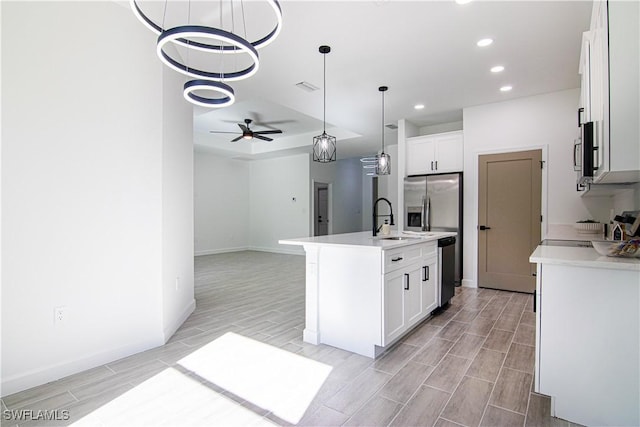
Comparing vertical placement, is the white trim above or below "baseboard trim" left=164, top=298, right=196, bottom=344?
above

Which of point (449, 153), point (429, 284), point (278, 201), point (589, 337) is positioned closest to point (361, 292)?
point (429, 284)

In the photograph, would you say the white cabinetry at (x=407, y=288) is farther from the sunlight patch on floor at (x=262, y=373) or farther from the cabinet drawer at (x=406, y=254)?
the sunlight patch on floor at (x=262, y=373)

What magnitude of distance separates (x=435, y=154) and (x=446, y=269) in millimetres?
2437

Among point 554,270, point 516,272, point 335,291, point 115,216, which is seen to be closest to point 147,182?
point 115,216

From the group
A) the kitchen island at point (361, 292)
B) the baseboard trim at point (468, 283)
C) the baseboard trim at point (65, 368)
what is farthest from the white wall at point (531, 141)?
the baseboard trim at point (65, 368)

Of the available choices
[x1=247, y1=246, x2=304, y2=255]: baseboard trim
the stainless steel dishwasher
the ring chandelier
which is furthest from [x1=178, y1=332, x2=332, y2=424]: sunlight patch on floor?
[x1=247, y1=246, x2=304, y2=255]: baseboard trim

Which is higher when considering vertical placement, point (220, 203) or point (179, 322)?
point (220, 203)

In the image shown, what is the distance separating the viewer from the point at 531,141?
14.7ft

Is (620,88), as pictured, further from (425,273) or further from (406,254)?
(425,273)

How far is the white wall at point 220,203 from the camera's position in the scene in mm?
8516

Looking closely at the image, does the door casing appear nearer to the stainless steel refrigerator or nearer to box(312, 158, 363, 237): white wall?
the stainless steel refrigerator

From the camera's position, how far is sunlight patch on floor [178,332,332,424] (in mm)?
1907

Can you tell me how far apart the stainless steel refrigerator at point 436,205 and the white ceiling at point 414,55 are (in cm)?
117

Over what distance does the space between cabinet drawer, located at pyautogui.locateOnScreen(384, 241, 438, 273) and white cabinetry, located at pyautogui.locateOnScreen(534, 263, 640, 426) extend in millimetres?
995
